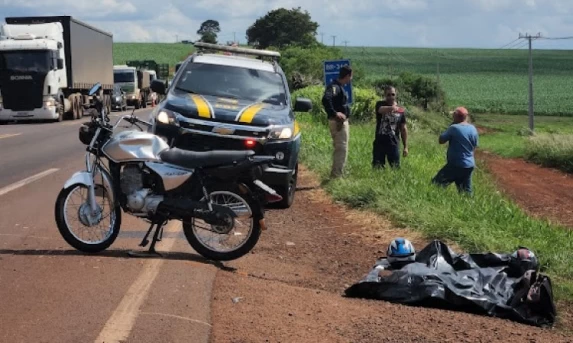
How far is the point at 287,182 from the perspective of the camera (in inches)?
436

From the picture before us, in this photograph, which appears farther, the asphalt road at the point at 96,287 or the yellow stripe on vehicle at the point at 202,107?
the yellow stripe on vehicle at the point at 202,107

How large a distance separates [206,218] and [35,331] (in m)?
2.51

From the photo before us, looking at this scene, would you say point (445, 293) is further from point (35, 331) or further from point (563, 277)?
point (35, 331)

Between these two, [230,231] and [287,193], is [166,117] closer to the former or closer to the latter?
[287,193]

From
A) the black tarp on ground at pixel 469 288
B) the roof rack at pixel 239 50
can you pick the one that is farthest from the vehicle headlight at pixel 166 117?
the black tarp on ground at pixel 469 288

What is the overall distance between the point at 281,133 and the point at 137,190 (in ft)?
10.4

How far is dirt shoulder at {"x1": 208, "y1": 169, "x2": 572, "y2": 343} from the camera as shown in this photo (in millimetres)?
5758

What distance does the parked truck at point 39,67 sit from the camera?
31281 mm

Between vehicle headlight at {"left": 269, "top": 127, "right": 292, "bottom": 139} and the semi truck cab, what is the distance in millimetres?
22551

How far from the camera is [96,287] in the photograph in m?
6.53

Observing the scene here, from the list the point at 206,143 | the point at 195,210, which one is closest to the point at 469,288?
the point at 195,210

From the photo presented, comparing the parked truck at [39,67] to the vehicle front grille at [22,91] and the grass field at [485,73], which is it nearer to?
the vehicle front grille at [22,91]

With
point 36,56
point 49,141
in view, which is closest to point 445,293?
point 49,141

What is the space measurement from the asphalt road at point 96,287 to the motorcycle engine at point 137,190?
482 mm
